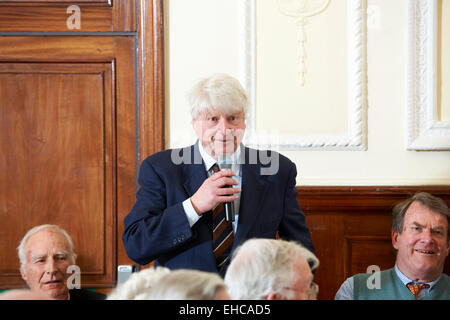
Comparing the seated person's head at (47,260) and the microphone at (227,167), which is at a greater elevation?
the microphone at (227,167)

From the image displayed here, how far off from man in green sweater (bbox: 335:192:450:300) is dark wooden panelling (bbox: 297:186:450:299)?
378 millimetres

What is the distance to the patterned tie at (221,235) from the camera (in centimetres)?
191

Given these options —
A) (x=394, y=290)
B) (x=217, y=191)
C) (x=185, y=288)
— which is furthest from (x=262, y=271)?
(x=394, y=290)

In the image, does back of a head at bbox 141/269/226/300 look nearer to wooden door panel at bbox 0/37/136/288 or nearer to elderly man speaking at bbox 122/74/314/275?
elderly man speaking at bbox 122/74/314/275

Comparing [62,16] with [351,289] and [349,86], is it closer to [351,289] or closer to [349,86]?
[349,86]

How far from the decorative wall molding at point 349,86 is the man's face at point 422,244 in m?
0.55

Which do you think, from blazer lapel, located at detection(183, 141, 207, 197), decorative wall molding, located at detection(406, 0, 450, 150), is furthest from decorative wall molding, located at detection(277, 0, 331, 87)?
Result: blazer lapel, located at detection(183, 141, 207, 197)

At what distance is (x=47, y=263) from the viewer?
7.91 ft

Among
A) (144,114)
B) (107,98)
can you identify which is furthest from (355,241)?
(107,98)

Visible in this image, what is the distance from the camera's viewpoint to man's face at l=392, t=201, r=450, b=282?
2295 millimetres

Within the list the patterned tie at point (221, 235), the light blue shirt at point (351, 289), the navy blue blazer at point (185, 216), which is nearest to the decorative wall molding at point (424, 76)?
the light blue shirt at point (351, 289)

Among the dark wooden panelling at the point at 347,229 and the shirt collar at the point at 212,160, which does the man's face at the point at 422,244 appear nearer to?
the dark wooden panelling at the point at 347,229

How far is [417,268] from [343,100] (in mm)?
963

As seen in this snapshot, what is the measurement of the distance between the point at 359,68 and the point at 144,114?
1.14m
